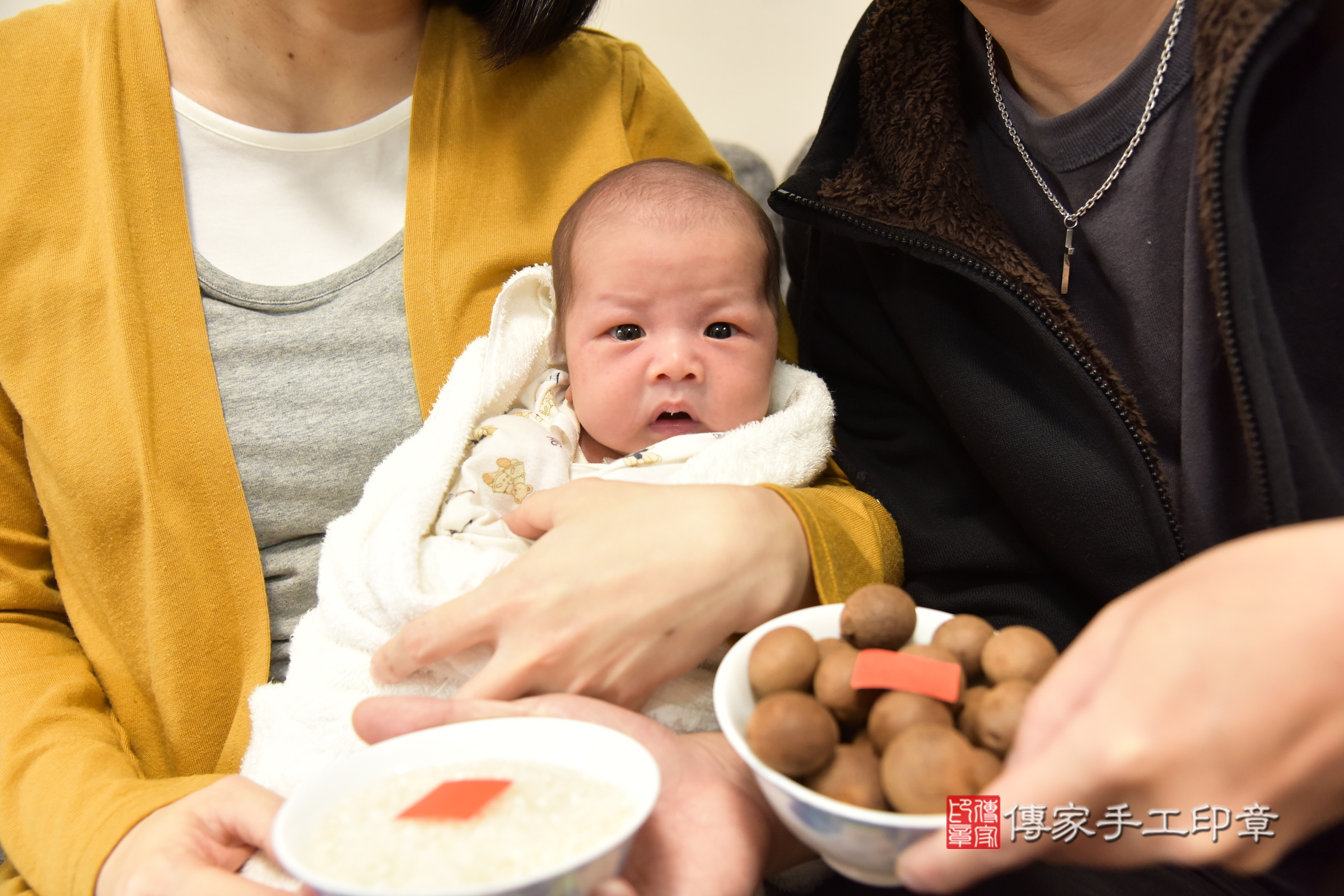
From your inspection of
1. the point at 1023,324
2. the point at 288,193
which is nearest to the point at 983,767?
the point at 1023,324

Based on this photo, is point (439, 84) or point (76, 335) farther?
point (439, 84)

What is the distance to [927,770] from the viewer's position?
0.59 m

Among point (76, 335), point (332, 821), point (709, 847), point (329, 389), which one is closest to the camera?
point (332, 821)

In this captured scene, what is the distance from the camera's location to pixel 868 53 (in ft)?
3.91

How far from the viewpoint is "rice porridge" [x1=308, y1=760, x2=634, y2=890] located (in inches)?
Result: 22.9

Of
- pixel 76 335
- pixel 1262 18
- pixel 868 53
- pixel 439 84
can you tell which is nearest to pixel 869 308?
Result: pixel 868 53

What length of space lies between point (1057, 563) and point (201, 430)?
1072mm

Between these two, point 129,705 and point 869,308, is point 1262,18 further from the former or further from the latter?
point 129,705

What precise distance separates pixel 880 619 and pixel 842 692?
80 millimetres

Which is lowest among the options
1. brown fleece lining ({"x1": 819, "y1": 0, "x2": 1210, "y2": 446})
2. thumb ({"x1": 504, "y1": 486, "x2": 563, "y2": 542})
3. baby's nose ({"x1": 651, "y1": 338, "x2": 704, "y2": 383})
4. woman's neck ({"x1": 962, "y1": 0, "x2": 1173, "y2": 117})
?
thumb ({"x1": 504, "y1": 486, "x2": 563, "y2": 542})

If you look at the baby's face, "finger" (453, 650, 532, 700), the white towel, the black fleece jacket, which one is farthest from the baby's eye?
"finger" (453, 650, 532, 700)

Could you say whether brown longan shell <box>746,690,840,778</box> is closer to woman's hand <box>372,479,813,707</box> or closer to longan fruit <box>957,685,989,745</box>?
longan fruit <box>957,685,989,745</box>

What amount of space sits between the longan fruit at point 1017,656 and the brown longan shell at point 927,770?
0.28 ft

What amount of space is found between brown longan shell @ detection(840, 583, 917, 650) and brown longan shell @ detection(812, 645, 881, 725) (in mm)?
31
